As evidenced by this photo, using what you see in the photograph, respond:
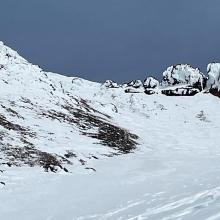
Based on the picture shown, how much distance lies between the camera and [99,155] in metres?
27.5

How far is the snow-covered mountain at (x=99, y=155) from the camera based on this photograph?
45.9 feet

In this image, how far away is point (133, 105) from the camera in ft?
183

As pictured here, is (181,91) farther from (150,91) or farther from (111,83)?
(111,83)

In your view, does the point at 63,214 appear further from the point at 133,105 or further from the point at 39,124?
the point at 133,105

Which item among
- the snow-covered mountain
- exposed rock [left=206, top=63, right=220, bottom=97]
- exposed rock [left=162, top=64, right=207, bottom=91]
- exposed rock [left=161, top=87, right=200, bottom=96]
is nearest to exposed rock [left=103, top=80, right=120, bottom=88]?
exposed rock [left=161, top=87, right=200, bottom=96]

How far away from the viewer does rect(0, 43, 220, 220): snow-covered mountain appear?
45.9ft

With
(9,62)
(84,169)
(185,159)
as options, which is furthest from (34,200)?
(9,62)

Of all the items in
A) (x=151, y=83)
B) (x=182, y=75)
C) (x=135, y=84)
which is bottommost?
(x=182, y=75)

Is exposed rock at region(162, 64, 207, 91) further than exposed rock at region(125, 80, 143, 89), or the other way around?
exposed rock at region(125, 80, 143, 89)

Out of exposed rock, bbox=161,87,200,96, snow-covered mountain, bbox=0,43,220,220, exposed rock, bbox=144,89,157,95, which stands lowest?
snow-covered mountain, bbox=0,43,220,220

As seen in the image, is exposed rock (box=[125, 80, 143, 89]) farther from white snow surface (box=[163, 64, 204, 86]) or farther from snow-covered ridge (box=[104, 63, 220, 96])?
white snow surface (box=[163, 64, 204, 86])

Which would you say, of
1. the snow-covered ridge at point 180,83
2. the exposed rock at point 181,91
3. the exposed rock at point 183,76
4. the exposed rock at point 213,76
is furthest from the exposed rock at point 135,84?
the exposed rock at point 213,76

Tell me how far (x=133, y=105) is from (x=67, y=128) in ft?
79.0

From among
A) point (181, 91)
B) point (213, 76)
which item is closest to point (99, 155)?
point (181, 91)
